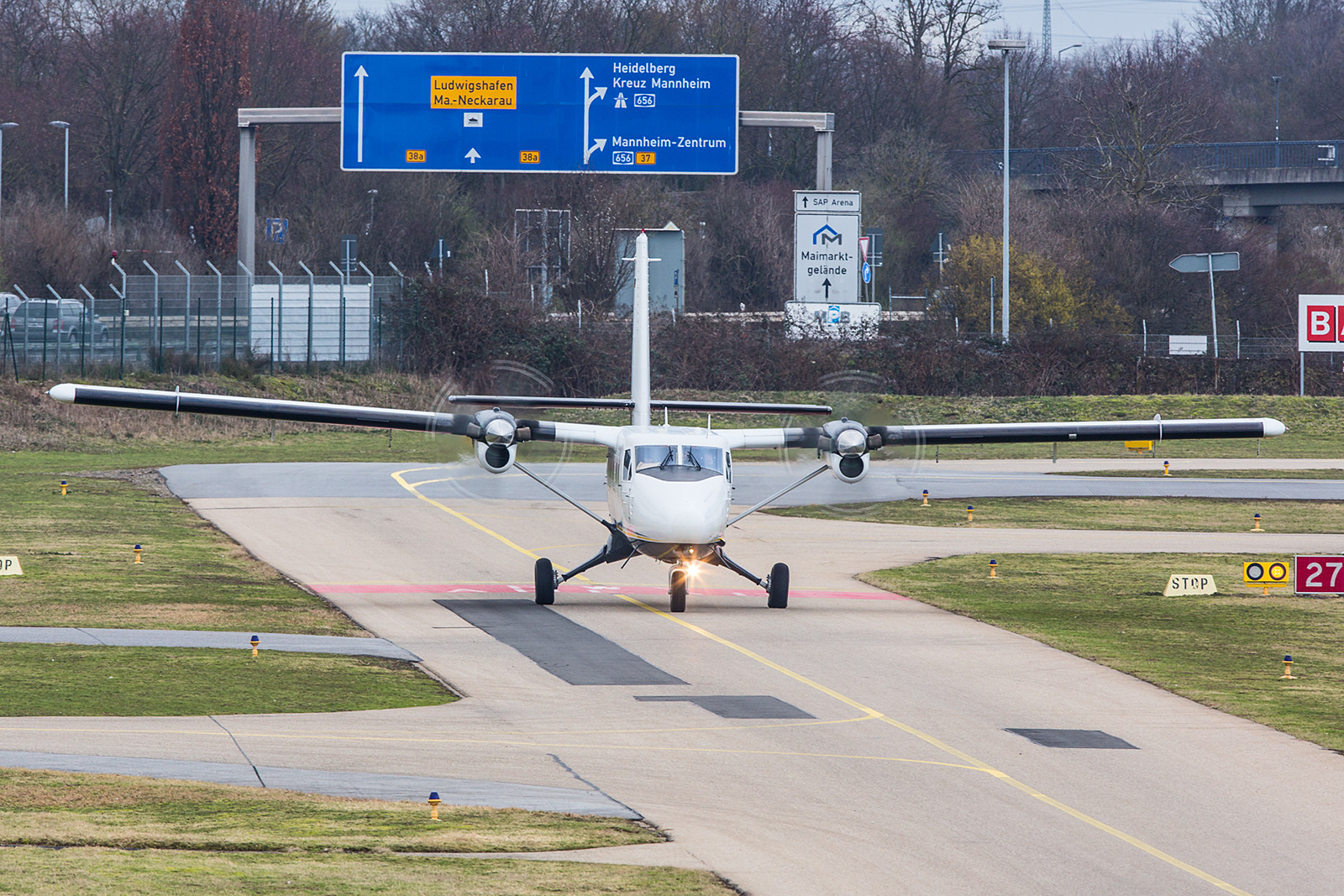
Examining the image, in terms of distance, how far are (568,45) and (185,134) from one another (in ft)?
105

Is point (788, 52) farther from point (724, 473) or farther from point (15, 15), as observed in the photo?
point (724, 473)

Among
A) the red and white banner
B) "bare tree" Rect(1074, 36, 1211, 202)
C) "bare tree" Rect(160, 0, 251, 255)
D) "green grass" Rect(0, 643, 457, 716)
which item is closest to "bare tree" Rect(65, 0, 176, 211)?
"bare tree" Rect(160, 0, 251, 255)

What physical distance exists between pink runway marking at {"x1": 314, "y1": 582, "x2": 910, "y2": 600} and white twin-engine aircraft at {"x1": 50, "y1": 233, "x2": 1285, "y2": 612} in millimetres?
1545

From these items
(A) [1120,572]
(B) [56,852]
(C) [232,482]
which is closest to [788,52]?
(C) [232,482]

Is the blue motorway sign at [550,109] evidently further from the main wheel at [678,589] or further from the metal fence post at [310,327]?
the main wheel at [678,589]

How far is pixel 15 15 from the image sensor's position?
293 feet

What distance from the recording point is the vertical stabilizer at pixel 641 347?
81.6 ft

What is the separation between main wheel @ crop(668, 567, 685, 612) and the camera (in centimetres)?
2297

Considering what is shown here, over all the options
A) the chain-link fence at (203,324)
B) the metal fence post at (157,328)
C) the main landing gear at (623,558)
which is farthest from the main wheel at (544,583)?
the metal fence post at (157,328)

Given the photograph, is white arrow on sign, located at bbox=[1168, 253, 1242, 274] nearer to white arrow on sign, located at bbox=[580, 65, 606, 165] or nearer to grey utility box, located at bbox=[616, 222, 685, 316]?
grey utility box, located at bbox=[616, 222, 685, 316]

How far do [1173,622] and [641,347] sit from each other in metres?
9.49

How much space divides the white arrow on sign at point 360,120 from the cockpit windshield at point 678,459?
2648 cm

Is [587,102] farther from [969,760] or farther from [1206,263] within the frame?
[969,760]

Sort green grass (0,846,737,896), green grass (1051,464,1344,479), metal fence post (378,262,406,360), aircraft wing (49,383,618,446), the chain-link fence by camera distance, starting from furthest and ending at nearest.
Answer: metal fence post (378,262,406,360), the chain-link fence, green grass (1051,464,1344,479), aircraft wing (49,383,618,446), green grass (0,846,737,896)
